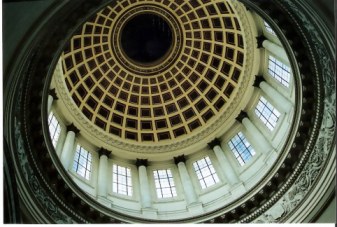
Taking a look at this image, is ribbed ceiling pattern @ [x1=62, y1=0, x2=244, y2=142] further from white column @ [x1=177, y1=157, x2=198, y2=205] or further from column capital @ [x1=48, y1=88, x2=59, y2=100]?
column capital @ [x1=48, y1=88, x2=59, y2=100]

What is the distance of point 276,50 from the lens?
30.0 metres

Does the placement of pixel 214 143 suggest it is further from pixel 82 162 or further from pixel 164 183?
pixel 82 162

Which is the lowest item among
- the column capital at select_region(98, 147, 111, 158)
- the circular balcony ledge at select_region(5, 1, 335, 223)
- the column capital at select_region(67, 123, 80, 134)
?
the circular balcony ledge at select_region(5, 1, 335, 223)

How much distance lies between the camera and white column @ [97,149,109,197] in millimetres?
29875

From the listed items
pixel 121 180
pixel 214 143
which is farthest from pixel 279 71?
pixel 121 180

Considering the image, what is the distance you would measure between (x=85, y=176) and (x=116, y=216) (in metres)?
4.44

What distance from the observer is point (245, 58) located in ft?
115

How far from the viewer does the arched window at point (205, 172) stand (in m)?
32.7

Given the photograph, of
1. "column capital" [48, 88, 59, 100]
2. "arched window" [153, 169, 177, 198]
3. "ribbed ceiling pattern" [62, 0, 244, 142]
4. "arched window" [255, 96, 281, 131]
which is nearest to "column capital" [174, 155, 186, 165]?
"arched window" [153, 169, 177, 198]

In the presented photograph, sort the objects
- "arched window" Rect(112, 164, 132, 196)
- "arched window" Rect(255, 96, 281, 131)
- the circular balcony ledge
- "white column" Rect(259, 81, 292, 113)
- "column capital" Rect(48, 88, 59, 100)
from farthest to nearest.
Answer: "arched window" Rect(112, 164, 132, 196)
"arched window" Rect(255, 96, 281, 131)
"column capital" Rect(48, 88, 59, 100)
"white column" Rect(259, 81, 292, 113)
the circular balcony ledge

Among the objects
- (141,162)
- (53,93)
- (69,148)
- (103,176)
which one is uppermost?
(53,93)

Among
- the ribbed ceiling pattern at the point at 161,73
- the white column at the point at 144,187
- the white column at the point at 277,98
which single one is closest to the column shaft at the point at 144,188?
the white column at the point at 144,187

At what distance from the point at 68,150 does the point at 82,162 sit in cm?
191

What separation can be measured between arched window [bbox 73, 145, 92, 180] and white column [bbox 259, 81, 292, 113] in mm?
11810
